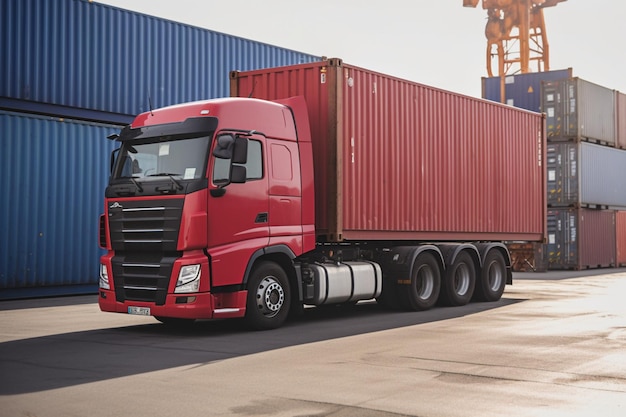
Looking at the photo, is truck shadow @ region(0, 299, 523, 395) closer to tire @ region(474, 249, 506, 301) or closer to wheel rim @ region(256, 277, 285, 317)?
wheel rim @ region(256, 277, 285, 317)

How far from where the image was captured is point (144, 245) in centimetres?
1080

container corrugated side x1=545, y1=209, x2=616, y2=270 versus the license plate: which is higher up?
container corrugated side x1=545, y1=209, x2=616, y2=270

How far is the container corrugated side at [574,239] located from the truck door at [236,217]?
23.2 metres

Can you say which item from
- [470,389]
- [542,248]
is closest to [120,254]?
[470,389]

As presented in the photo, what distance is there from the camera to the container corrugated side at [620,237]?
35031 mm

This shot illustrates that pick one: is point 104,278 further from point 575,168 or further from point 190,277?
point 575,168

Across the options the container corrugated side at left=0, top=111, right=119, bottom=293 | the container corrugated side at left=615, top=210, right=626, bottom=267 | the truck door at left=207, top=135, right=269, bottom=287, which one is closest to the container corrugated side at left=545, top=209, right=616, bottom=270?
the container corrugated side at left=615, top=210, right=626, bottom=267

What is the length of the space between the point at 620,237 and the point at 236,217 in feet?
94.2

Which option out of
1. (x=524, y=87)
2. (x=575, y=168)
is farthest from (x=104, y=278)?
(x=524, y=87)

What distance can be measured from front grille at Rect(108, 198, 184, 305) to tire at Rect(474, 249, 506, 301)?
765 cm

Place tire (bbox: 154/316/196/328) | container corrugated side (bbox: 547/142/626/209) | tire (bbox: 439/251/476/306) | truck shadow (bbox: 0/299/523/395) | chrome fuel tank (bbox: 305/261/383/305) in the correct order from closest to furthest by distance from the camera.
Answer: truck shadow (bbox: 0/299/523/395) < chrome fuel tank (bbox: 305/261/383/305) < tire (bbox: 154/316/196/328) < tire (bbox: 439/251/476/306) < container corrugated side (bbox: 547/142/626/209)

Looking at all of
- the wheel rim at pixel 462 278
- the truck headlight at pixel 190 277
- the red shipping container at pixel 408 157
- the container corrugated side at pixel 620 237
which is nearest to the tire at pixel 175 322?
the truck headlight at pixel 190 277

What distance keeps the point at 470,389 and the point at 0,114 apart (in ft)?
45.3

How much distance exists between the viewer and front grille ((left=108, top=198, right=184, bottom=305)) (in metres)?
10.5
